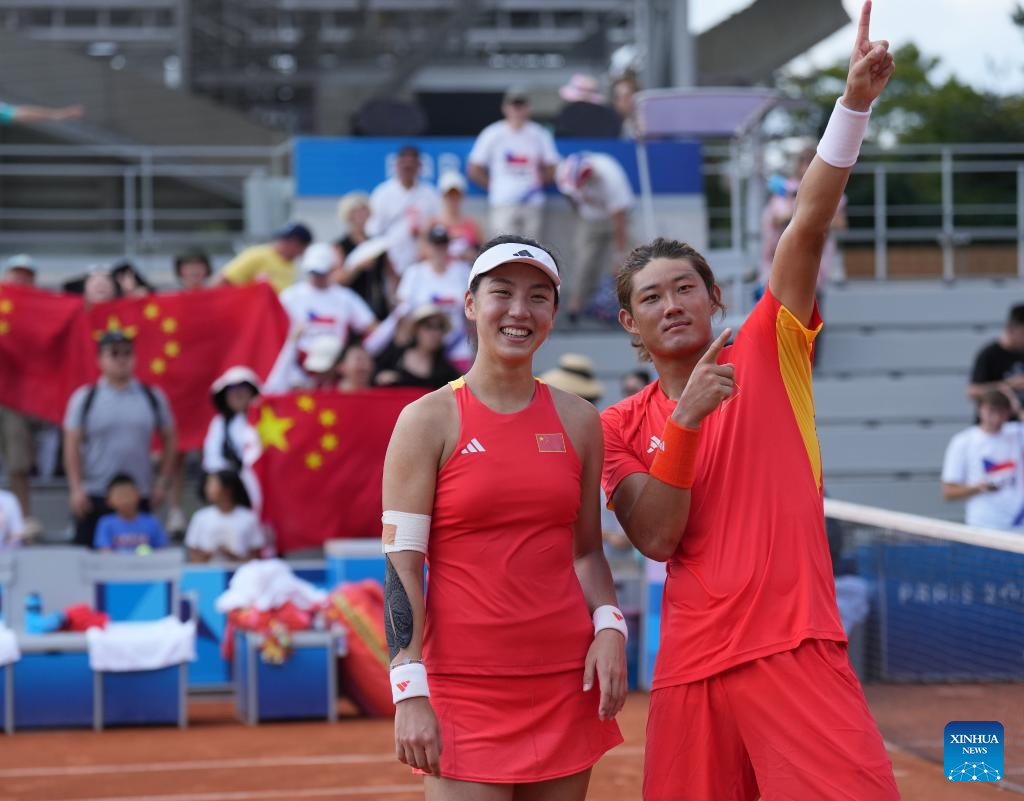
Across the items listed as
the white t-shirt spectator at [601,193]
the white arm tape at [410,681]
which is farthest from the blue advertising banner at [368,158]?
the white arm tape at [410,681]

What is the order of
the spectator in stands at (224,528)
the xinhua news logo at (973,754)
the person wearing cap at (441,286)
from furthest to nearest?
the person wearing cap at (441,286), the spectator in stands at (224,528), the xinhua news logo at (973,754)

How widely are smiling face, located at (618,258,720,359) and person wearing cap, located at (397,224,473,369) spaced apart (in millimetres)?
8235

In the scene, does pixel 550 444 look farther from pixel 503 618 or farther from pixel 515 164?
pixel 515 164

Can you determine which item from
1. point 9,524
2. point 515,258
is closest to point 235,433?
point 9,524

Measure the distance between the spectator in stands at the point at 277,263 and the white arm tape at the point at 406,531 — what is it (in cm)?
982

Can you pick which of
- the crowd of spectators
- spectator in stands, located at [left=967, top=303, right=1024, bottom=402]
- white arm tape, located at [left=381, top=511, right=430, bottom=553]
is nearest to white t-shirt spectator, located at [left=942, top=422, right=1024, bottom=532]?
spectator in stands, located at [left=967, top=303, right=1024, bottom=402]

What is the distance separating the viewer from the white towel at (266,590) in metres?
9.55

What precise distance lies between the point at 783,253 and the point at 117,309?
A: 956cm

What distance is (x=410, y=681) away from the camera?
139 inches

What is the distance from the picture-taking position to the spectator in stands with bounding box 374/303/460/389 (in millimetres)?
11312

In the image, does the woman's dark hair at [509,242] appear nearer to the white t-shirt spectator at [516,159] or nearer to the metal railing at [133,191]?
the white t-shirt spectator at [516,159]

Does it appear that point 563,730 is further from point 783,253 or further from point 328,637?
point 328,637

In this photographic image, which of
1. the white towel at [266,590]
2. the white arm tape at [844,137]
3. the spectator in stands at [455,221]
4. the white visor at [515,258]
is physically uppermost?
the spectator in stands at [455,221]

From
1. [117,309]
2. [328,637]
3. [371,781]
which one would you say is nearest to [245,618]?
[328,637]
